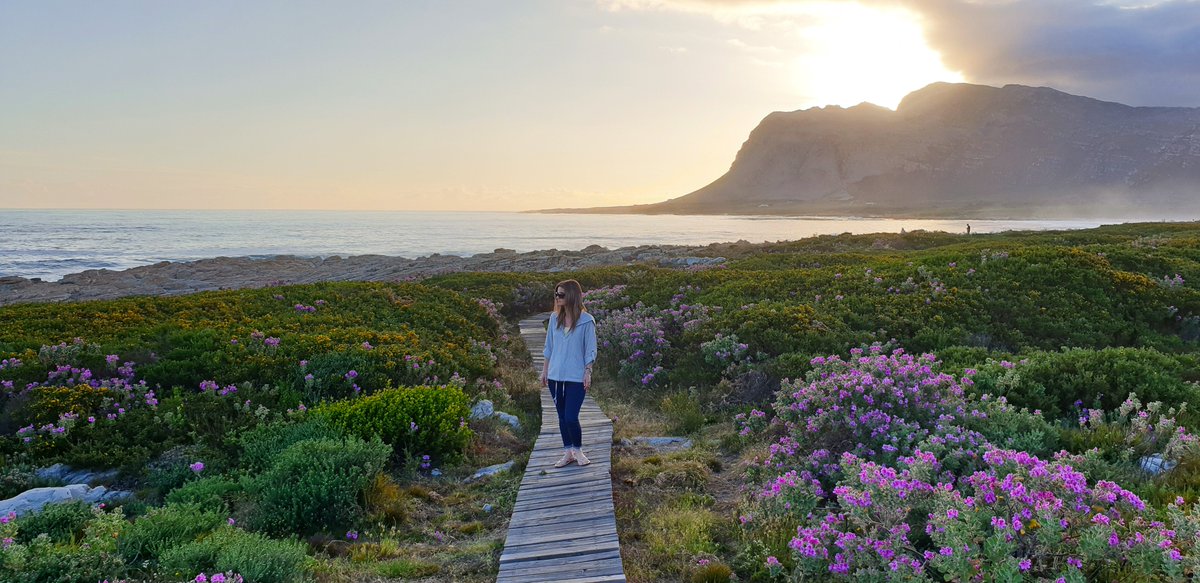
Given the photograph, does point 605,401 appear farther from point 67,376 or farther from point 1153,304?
point 1153,304

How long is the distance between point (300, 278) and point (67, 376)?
33352 mm

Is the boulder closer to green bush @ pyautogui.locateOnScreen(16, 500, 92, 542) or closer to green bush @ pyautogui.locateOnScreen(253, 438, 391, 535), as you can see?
green bush @ pyautogui.locateOnScreen(253, 438, 391, 535)

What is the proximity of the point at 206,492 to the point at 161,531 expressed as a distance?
1.61 m

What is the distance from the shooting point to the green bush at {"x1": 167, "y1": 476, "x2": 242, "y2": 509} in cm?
716

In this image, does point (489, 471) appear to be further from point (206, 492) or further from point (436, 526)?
point (206, 492)

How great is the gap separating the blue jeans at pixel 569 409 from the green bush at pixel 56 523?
502 cm

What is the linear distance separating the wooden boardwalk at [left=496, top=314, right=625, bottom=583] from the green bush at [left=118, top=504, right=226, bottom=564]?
2.90 metres

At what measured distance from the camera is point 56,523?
253 inches

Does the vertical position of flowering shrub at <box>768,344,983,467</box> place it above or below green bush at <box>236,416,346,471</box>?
above

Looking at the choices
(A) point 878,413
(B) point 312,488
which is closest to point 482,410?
(B) point 312,488

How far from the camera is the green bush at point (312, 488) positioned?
698 cm

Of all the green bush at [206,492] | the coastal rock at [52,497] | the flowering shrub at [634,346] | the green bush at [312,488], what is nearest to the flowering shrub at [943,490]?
the green bush at [312,488]

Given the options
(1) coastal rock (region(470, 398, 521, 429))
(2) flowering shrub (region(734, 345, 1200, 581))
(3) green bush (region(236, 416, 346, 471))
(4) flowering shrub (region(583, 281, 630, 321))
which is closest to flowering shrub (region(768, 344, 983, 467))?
(2) flowering shrub (region(734, 345, 1200, 581))

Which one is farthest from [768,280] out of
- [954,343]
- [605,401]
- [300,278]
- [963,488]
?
[300,278]
